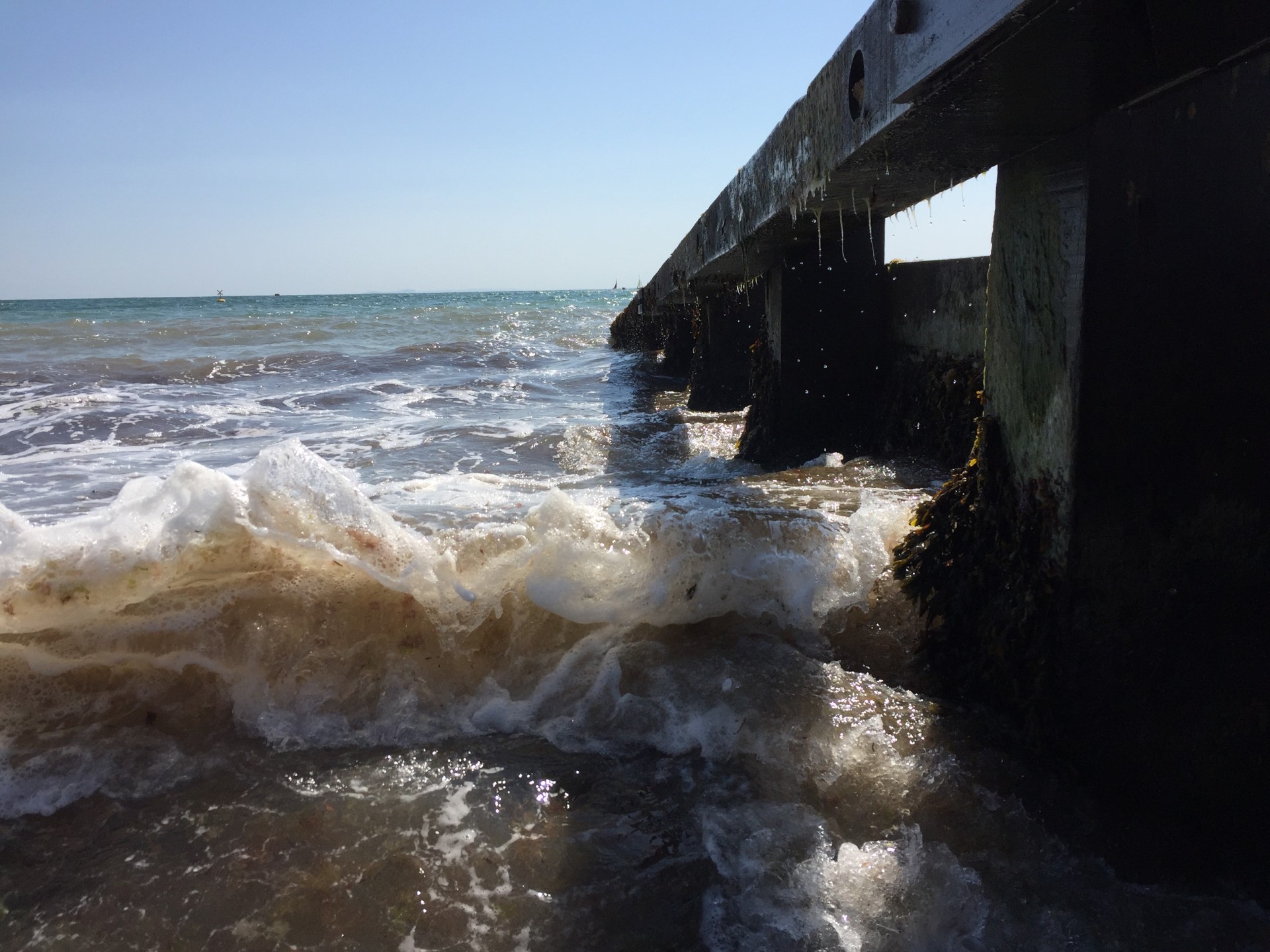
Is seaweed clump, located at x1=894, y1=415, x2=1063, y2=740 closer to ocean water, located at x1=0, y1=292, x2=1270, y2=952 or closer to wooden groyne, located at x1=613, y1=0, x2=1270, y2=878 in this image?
wooden groyne, located at x1=613, y1=0, x2=1270, y2=878

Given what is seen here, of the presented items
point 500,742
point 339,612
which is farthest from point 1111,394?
point 339,612

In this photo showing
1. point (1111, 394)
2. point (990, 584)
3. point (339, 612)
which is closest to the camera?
point (1111, 394)

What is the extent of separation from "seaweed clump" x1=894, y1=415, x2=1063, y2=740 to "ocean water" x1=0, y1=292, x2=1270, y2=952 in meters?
0.15

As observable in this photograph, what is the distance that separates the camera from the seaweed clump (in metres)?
2.32

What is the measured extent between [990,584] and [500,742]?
158 centimetres

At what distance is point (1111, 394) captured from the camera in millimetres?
2109

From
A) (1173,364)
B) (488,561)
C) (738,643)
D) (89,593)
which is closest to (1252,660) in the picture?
(1173,364)

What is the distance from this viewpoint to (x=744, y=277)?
6566 mm

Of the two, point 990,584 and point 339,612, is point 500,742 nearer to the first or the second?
point 339,612

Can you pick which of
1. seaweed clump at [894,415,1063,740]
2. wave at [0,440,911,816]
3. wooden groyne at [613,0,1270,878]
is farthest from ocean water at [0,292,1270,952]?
wooden groyne at [613,0,1270,878]

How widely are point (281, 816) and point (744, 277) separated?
5.30 metres

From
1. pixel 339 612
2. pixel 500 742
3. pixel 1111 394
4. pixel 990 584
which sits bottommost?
pixel 500 742

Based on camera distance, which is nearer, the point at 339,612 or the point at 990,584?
the point at 990,584

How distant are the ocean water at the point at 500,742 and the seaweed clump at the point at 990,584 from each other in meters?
0.15
